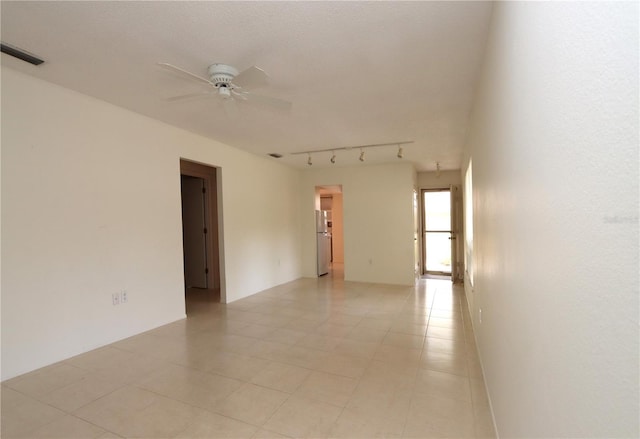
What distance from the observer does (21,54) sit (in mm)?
2242

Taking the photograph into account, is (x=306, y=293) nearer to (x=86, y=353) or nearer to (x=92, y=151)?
(x=86, y=353)

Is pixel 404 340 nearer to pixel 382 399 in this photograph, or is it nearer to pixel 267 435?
pixel 382 399

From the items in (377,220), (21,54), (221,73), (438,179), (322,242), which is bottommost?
(322,242)

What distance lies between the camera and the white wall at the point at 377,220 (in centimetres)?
616

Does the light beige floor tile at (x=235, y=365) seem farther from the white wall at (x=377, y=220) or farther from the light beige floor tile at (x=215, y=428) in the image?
the white wall at (x=377, y=220)

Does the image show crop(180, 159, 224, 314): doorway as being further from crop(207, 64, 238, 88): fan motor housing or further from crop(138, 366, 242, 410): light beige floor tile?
crop(207, 64, 238, 88): fan motor housing

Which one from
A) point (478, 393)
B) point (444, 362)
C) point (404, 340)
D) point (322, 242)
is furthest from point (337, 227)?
point (478, 393)

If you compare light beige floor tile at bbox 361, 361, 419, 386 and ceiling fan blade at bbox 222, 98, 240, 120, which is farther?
ceiling fan blade at bbox 222, 98, 240, 120

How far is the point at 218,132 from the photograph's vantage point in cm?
419

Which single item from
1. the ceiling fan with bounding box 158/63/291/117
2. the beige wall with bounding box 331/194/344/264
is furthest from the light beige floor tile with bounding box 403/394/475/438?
the beige wall with bounding box 331/194/344/264

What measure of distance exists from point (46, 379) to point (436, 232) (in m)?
7.05

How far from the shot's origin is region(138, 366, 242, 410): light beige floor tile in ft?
7.29

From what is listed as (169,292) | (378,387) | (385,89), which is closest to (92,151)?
(169,292)

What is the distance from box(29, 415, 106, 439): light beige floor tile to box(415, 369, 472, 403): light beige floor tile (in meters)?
2.22
